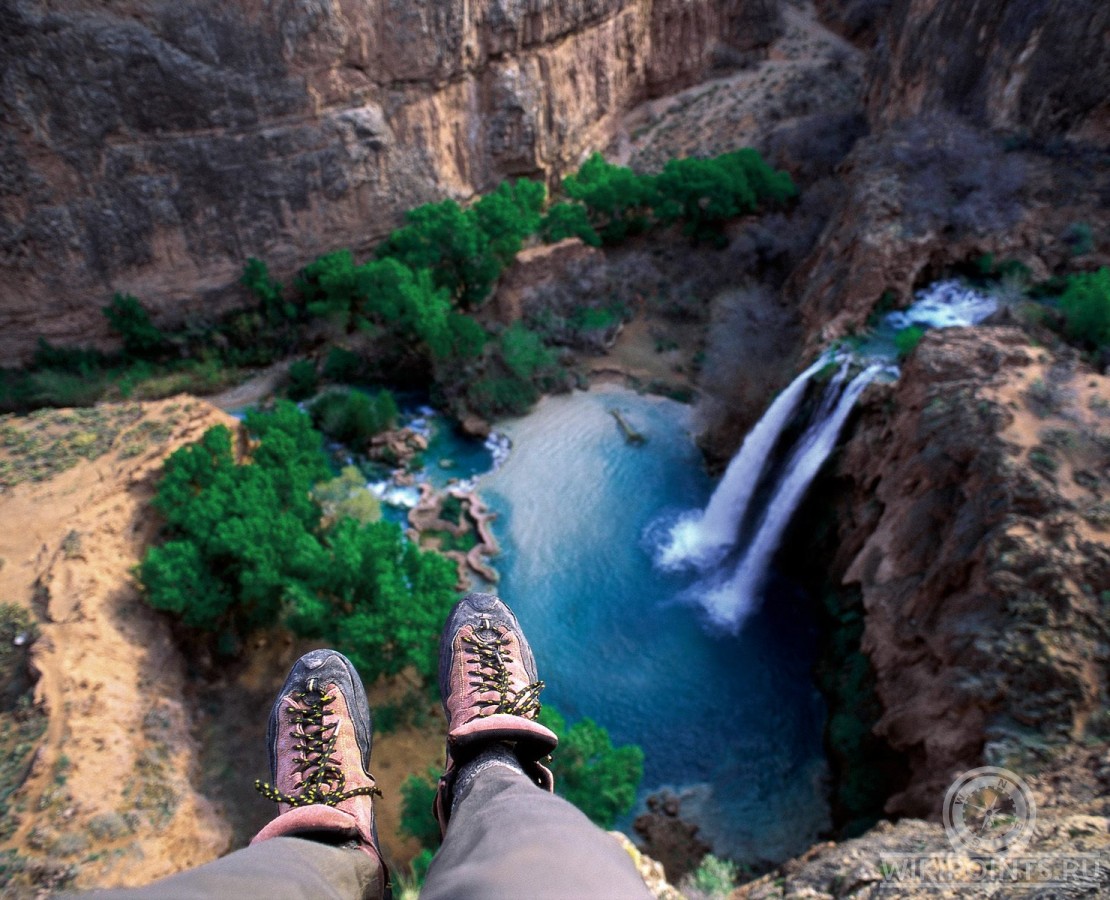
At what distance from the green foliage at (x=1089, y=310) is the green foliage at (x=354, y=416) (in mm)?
14239

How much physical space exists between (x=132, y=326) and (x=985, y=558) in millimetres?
20246

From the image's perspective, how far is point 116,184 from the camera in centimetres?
1697

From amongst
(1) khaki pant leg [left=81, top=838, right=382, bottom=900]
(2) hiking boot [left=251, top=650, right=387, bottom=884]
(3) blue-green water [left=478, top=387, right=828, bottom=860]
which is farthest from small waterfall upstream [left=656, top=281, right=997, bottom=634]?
(1) khaki pant leg [left=81, top=838, right=382, bottom=900]

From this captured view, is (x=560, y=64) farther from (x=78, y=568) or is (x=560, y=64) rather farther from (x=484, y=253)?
(x=78, y=568)

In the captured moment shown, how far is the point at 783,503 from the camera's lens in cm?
1267

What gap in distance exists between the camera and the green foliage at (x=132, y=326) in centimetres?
1797

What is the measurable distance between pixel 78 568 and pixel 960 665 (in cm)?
1155

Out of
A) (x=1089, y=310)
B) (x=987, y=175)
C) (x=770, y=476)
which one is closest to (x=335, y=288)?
(x=770, y=476)

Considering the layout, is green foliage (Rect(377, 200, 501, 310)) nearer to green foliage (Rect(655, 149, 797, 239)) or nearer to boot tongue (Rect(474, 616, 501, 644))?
green foliage (Rect(655, 149, 797, 239))

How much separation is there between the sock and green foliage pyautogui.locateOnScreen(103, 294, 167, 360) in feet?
62.2

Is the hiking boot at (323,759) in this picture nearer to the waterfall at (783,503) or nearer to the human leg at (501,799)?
the human leg at (501,799)

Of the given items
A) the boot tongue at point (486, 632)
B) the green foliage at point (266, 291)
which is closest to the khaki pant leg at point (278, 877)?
the boot tongue at point (486, 632)

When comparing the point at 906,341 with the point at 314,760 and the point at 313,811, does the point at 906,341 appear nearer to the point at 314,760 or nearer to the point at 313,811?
the point at 314,760

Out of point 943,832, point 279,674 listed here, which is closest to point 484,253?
point 279,674
